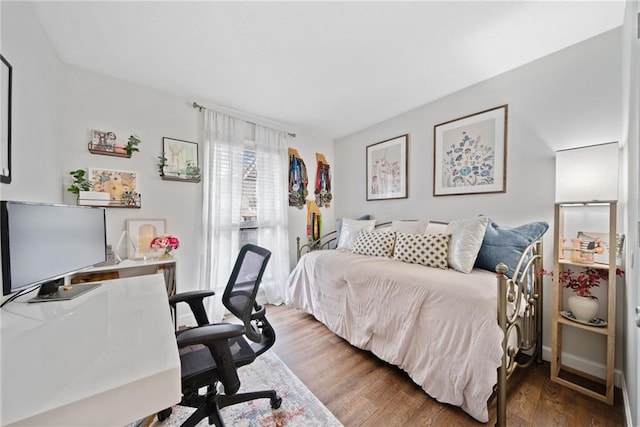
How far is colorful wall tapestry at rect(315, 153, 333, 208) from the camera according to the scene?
366 centimetres

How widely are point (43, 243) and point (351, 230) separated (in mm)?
2550

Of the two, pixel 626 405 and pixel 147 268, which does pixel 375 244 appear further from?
pixel 147 268

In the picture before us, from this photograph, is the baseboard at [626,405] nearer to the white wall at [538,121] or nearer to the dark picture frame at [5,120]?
the white wall at [538,121]

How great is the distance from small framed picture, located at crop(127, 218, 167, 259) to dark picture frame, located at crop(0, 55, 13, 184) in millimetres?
1144

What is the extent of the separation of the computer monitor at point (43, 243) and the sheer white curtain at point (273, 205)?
1769 mm

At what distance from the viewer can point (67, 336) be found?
676 mm

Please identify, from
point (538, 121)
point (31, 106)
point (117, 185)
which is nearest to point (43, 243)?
point (31, 106)

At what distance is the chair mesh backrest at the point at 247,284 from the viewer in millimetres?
1294

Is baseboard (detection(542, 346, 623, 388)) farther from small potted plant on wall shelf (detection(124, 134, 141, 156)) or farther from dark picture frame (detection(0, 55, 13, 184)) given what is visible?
small potted plant on wall shelf (detection(124, 134, 141, 156))

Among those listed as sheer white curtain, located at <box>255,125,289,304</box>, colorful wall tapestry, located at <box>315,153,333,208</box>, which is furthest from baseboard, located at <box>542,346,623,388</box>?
colorful wall tapestry, located at <box>315,153,333,208</box>

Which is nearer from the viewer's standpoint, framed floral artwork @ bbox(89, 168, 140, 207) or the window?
framed floral artwork @ bbox(89, 168, 140, 207)

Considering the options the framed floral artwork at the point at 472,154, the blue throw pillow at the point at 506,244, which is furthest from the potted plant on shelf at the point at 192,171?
the blue throw pillow at the point at 506,244

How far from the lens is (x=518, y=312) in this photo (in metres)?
1.47

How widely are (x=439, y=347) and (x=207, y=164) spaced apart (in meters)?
2.67
